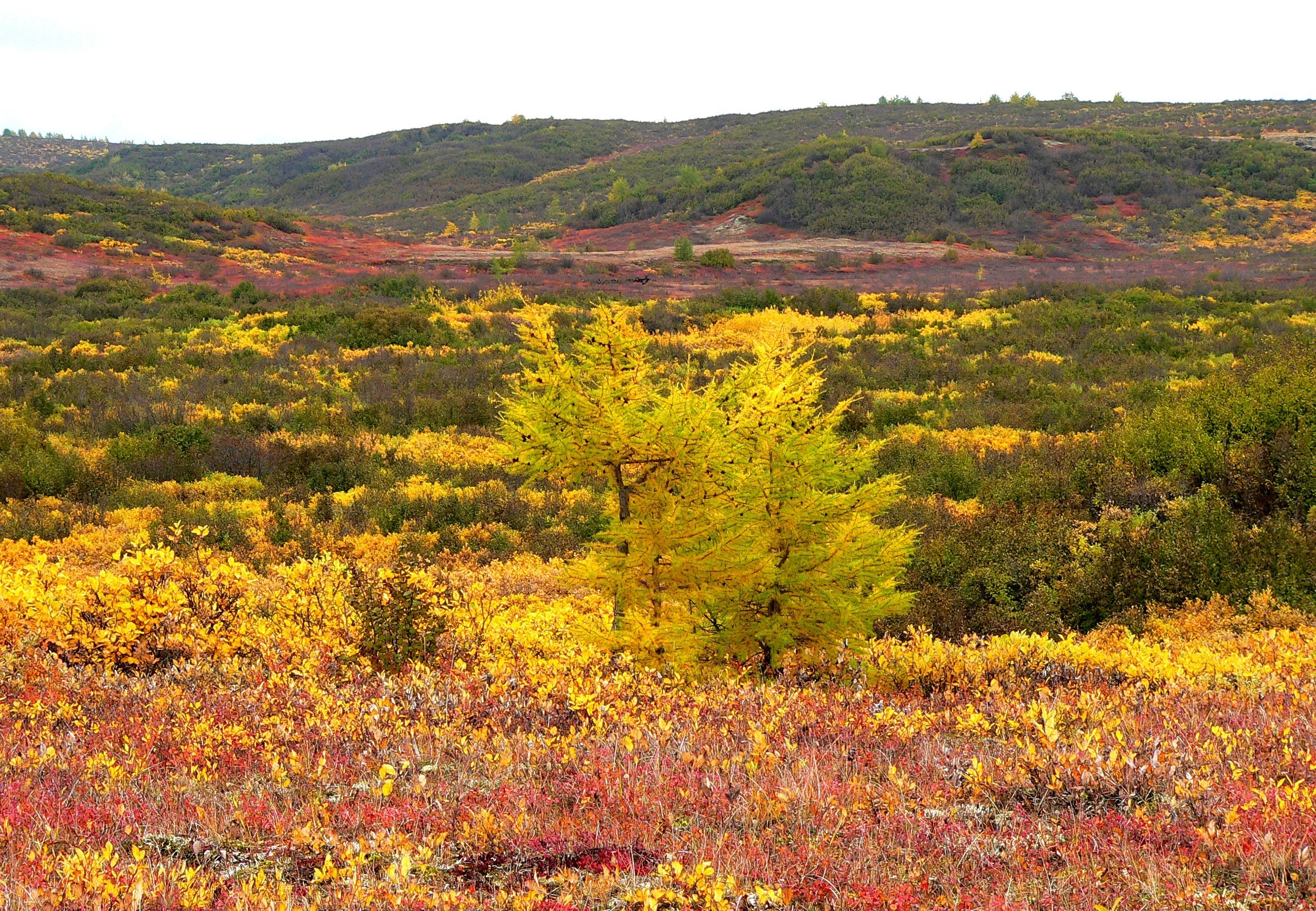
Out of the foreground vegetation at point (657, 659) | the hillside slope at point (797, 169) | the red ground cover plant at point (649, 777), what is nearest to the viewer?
the red ground cover plant at point (649, 777)

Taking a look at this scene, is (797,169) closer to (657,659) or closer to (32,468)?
(32,468)

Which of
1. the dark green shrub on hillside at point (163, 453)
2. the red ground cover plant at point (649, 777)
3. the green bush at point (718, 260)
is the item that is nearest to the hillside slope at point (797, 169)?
the green bush at point (718, 260)

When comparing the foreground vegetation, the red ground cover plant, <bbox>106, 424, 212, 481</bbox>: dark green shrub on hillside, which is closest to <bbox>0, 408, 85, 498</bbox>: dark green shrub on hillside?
the foreground vegetation

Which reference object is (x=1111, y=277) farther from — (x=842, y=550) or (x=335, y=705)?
(x=335, y=705)

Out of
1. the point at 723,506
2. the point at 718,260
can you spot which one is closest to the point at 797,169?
the point at 718,260

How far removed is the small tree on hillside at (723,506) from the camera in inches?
253

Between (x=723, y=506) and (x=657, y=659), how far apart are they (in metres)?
1.26

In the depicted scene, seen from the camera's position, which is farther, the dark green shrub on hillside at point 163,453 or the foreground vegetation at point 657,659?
the dark green shrub on hillside at point 163,453

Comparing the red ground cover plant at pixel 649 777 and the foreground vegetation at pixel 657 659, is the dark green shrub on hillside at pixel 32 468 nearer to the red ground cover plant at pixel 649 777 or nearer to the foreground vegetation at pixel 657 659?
the foreground vegetation at pixel 657 659

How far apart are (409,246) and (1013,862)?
5532 centimetres

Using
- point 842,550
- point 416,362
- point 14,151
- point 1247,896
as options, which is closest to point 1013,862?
point 1247,896

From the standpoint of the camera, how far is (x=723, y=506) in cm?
710

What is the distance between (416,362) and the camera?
2275 centimetres

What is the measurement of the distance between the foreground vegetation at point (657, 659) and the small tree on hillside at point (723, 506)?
0.04m
